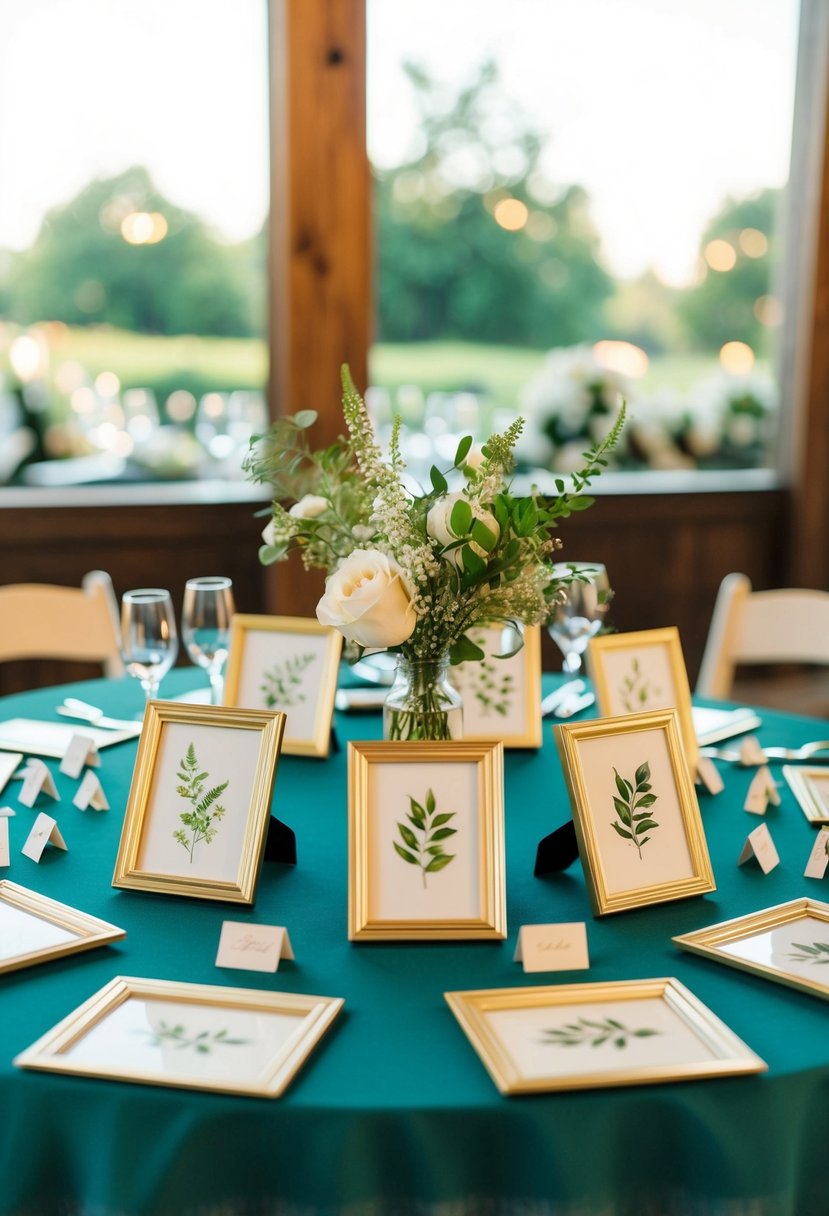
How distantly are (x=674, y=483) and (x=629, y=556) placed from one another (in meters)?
0.32

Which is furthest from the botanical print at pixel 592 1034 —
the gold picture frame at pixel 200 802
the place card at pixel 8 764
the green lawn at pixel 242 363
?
the green lawn at pixel 242 363

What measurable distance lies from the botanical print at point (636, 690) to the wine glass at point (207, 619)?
22.7 inches

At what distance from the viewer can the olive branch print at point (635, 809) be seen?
4.14 ft

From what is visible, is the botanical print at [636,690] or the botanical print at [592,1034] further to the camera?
the botanical print at [636,690]

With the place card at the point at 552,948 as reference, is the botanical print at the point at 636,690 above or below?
above

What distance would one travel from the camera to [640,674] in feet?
5.59

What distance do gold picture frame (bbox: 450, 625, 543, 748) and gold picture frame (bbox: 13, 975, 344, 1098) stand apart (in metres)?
0.75

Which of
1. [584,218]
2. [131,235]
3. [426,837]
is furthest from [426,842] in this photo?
[584,218]

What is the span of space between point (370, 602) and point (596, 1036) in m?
0.45

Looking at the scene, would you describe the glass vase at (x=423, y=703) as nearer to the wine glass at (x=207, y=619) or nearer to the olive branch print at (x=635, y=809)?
the olive branch print at (x=635, y=809)

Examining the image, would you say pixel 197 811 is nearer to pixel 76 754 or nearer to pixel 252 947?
pixel 252 947

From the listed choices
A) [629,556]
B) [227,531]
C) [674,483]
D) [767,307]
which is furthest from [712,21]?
[227,531]

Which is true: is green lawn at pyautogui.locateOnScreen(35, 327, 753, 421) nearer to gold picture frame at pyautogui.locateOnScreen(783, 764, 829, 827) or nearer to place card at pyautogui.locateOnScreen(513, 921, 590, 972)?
gold picture frame at pyautogui.locateOnScreen(783, 764, 829, 827)

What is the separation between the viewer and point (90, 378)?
3.56m
